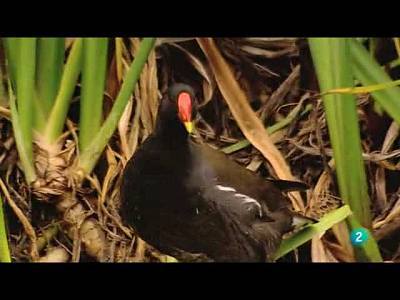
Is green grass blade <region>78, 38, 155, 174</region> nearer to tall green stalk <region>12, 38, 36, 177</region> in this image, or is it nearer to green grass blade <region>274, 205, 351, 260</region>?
tall green stalk <region>12, 38, 36, 177</region>

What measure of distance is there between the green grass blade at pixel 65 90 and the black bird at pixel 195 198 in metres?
0.20

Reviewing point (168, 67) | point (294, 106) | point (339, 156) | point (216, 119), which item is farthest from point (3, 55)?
point (339, 156)

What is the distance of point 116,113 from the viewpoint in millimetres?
1953

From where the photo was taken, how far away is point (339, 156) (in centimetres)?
193

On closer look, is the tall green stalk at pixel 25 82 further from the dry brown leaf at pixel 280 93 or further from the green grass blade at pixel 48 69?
the dry brown leaf at pixel 280 93

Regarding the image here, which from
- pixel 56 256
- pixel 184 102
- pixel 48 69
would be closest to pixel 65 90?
pixel 48 69

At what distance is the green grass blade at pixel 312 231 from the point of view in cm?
193

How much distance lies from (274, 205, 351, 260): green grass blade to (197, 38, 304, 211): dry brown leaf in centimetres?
6

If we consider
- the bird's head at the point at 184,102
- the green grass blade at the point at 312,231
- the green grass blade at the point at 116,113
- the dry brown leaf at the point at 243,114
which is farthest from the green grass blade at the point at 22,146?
the green grass blade at the point at 312,231

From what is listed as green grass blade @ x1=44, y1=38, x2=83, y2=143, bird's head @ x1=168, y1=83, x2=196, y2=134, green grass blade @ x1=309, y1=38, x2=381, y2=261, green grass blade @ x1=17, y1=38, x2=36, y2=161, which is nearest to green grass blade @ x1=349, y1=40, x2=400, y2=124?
green grass blade @ x1=309, y1=38, x2=381, y2=261
